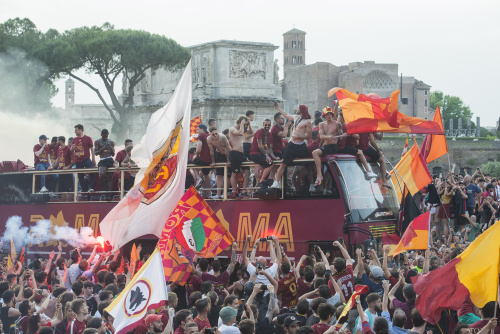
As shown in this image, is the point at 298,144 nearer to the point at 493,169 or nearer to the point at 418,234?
the point at 418,234

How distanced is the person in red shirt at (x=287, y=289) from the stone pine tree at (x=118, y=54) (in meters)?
40.7

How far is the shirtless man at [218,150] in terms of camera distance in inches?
676

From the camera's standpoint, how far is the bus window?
15.8 metres

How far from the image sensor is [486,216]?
70.6 feet

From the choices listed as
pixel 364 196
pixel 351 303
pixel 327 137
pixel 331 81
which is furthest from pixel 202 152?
pixel 331 81

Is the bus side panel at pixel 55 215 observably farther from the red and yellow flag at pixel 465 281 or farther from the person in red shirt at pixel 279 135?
the red and yellow flag at pixel 465 281

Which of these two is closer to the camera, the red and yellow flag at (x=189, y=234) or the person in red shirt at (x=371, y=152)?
the red and yellow flag at (x=189, y=234)

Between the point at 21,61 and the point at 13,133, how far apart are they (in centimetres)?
505

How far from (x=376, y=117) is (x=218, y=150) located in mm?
3533

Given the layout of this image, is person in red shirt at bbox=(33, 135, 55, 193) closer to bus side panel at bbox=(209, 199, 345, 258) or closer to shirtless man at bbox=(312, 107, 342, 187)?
bus side panel at bbox=(209, 199, 345, 258)

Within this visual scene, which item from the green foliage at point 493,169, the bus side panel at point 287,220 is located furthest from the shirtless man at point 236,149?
the green foliage at point 493,169

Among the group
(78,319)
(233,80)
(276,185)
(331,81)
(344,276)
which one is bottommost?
(78,319)

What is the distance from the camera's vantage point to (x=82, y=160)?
20.0 meters

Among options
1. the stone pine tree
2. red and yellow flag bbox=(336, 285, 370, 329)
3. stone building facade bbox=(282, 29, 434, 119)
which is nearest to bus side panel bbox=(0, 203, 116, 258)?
red and yellow flag bbox=(336, 285, 370, 329)
